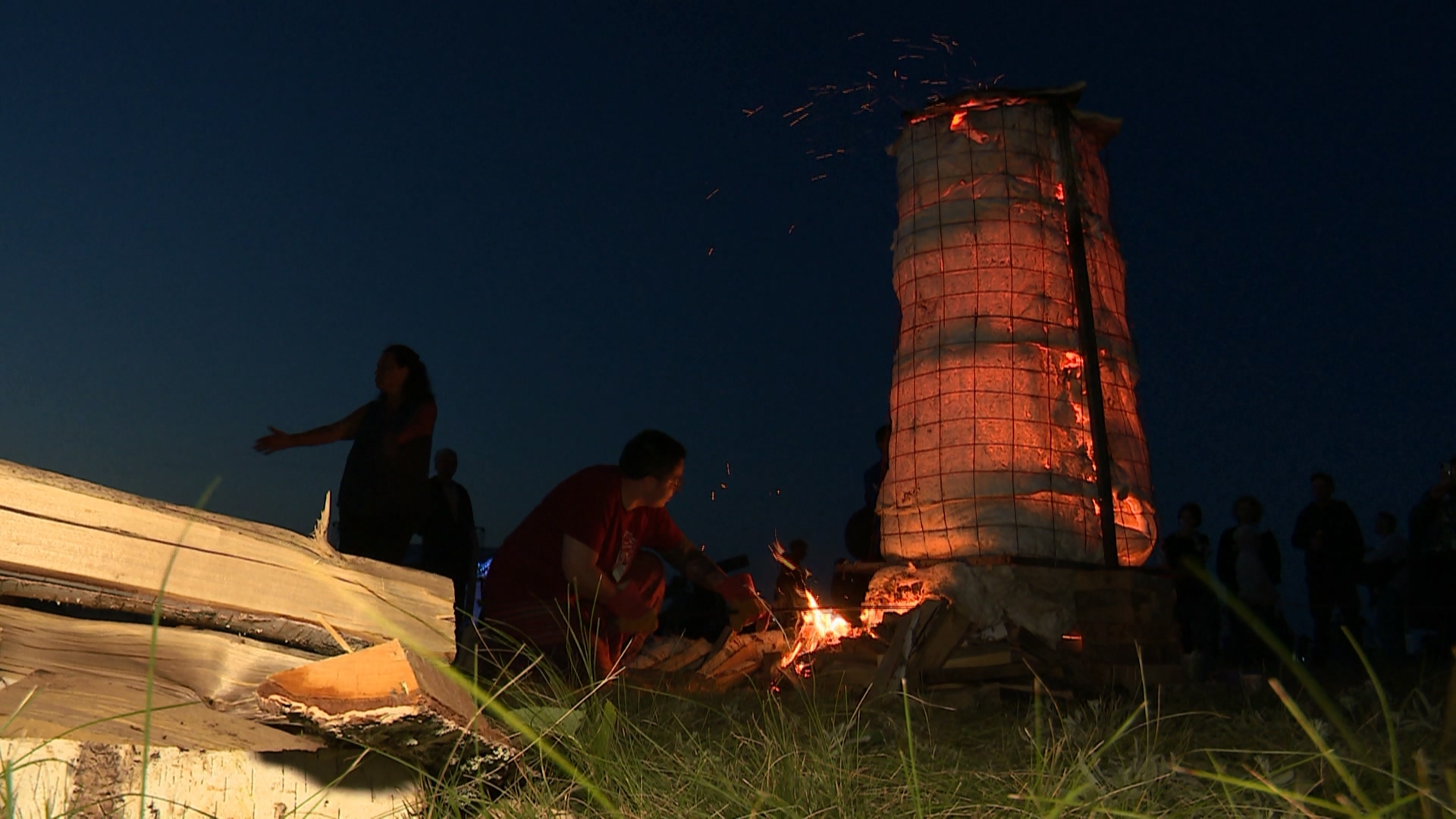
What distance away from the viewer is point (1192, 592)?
7.32 meters

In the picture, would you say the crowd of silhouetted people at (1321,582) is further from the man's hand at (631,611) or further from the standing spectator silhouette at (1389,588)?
the man's hand at (631,611)

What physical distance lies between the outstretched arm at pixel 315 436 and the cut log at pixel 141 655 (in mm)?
2755

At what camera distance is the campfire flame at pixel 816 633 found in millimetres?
5473

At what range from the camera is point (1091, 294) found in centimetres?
565

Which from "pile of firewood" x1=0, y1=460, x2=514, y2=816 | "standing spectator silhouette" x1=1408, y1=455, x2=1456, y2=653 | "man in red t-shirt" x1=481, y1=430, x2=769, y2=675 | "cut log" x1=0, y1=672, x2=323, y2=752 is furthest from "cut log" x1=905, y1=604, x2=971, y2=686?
"cut log" x1=0, y1=672, x2=323, y2=752

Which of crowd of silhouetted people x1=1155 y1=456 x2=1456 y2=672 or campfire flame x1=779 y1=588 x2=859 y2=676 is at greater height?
crowd of silhouetted people x1=1155 y1=456 x2=1456 y2=672

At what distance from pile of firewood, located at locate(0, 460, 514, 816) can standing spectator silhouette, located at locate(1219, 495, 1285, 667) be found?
6643 mm

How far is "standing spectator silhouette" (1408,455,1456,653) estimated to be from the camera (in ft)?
20.8

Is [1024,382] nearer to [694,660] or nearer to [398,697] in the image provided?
[694,660]

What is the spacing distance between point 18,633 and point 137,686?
190mm

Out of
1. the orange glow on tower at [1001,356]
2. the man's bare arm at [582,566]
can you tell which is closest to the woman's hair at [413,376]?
the man's bare arm at [582,566]

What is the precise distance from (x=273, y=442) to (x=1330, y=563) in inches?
251

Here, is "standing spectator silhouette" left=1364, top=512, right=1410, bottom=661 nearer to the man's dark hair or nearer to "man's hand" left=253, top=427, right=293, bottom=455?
the man's dark hair

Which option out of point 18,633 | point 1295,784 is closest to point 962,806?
point 1295,784
